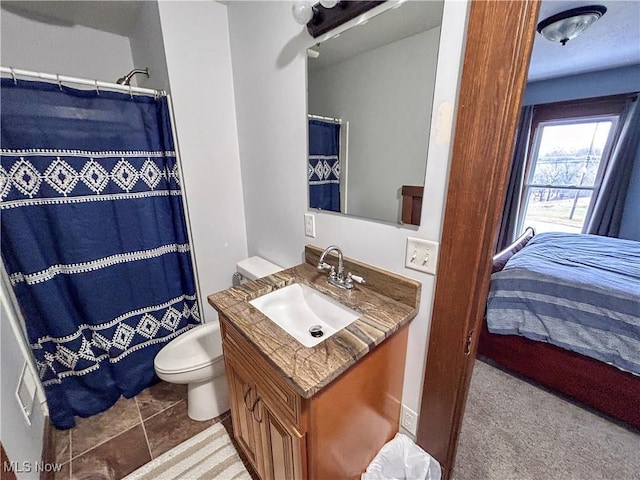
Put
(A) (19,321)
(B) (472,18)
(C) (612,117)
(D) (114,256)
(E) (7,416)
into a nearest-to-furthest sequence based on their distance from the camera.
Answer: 1. (B) (472,18)
2. (E) (7,416)
3. (A) (19,321)
4. (D) (114,256)
5. (C) (612,117)

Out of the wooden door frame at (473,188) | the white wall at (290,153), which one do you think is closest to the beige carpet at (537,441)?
the wooden door frame at (473,188)

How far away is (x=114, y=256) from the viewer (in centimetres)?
145

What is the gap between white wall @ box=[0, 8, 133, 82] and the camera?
59.5 inches

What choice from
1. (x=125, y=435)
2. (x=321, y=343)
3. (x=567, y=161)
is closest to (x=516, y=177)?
(x=567, y=161)

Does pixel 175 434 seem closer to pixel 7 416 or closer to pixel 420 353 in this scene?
pixel 7 416

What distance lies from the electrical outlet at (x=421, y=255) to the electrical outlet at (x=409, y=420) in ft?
2.10

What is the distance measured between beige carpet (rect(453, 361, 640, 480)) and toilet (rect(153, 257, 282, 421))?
1.23 meters

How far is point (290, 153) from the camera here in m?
1.35

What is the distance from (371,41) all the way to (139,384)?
85.8 inches

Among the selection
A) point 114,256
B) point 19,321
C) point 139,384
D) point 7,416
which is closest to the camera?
point 7,416

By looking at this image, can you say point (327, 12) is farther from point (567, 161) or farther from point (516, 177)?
point (567, 161)

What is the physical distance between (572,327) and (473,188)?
1.42 m

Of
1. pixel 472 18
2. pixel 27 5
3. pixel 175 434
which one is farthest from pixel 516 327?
pixel 27 5

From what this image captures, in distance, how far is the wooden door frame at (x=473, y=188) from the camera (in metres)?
0.65
